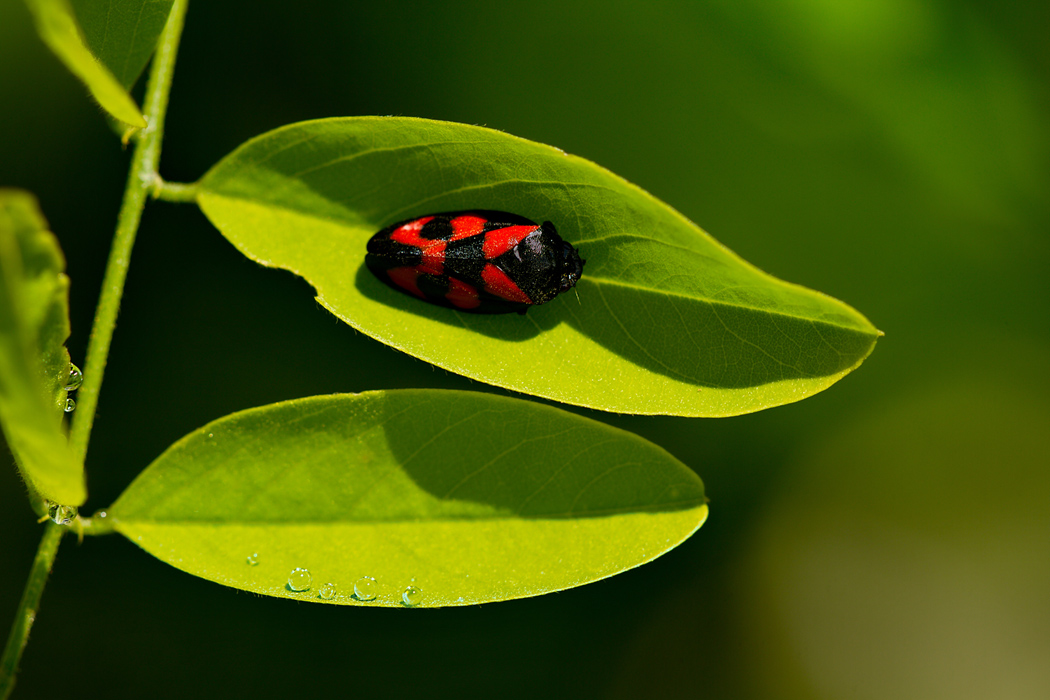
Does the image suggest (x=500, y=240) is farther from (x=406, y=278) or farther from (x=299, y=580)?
(x=299, y=580)

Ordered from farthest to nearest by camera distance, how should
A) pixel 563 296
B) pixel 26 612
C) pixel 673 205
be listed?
pixel 673 205 → pixel 563 296 → pixel 26 612

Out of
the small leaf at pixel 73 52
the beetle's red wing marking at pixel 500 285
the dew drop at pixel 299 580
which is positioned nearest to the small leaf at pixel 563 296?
the beetle's red wing marking at pixel 500 285

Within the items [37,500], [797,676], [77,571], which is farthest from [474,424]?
[797,676]

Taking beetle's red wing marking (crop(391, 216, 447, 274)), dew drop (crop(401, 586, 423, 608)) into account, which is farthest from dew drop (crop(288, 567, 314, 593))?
beetle's red wing marking (crop(391, 216, 447, 274))

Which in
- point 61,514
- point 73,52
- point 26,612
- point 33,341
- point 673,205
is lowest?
point 26,612

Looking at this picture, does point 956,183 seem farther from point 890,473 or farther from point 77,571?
point 77,571

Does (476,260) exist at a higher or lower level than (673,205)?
lower

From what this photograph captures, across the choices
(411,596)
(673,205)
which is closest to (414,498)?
(411,596)
